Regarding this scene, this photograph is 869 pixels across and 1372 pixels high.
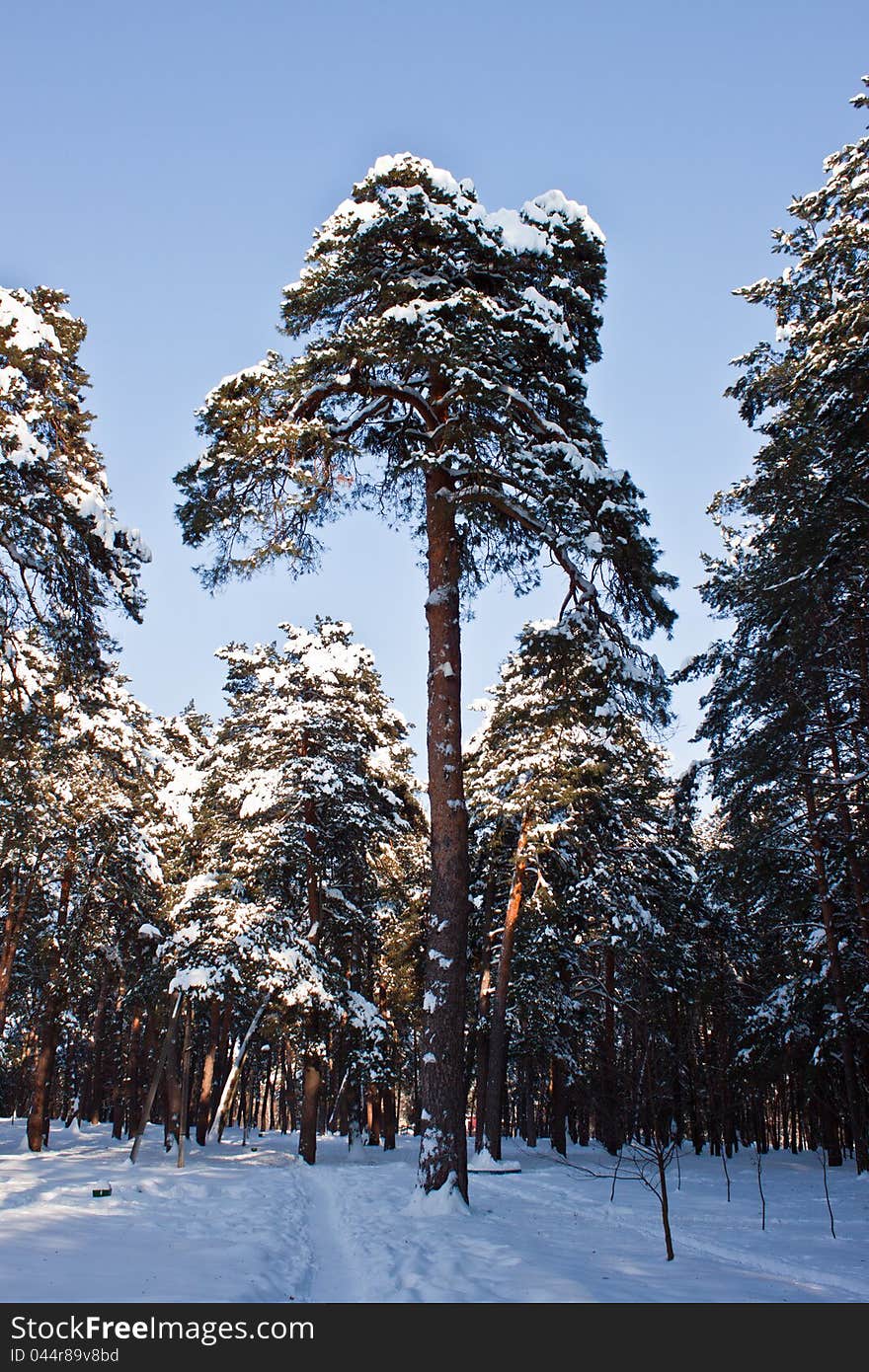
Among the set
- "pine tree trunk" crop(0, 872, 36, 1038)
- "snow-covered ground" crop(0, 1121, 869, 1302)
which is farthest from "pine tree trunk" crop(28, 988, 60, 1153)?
"snow-covered ground" crop(0, 1121, 869, 1302)

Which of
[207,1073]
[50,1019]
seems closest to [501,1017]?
[50,1019]

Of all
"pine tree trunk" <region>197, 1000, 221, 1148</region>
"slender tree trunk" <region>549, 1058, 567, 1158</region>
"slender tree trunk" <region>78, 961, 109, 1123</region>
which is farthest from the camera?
"slender tree trunk" <region>78, 961, 109, 1123</region>

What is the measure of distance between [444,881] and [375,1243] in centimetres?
384

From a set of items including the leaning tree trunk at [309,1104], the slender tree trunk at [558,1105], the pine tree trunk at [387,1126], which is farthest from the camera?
the pine tree trunk at [387,1126]

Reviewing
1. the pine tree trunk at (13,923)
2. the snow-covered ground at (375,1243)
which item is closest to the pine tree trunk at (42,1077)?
the pine tree trunk at (13,923)

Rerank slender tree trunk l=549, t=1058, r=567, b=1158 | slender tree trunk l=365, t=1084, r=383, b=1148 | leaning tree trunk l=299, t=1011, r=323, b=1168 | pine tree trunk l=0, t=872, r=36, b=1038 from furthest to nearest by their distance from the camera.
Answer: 1. slender tree trunk l=365, t=1084, r=383, b=1148
2. slender tree trunk l=549, t=1058, r=567, b=1158
3. leaning tree trunk l=299, t=1011, r=323, b=1168
4. pine tree trunk l=0, t=872, r=36, b=1038

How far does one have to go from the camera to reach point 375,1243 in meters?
8.05

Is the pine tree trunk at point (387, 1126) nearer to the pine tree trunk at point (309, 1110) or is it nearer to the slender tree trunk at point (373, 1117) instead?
the slender tree trunk at point (373, 1117)

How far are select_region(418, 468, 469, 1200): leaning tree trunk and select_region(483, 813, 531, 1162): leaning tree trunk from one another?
11.6 meters

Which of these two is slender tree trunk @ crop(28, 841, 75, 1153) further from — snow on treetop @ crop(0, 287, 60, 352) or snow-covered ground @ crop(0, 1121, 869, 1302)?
snow on treetop @ crop(0, 287, 60, 352)

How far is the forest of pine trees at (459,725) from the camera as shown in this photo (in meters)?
10.3

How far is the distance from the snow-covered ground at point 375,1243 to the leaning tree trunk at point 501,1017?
14.6ft

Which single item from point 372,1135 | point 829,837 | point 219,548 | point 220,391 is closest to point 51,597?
point 219,548

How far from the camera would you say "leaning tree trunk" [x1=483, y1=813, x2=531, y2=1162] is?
21.6 metres
